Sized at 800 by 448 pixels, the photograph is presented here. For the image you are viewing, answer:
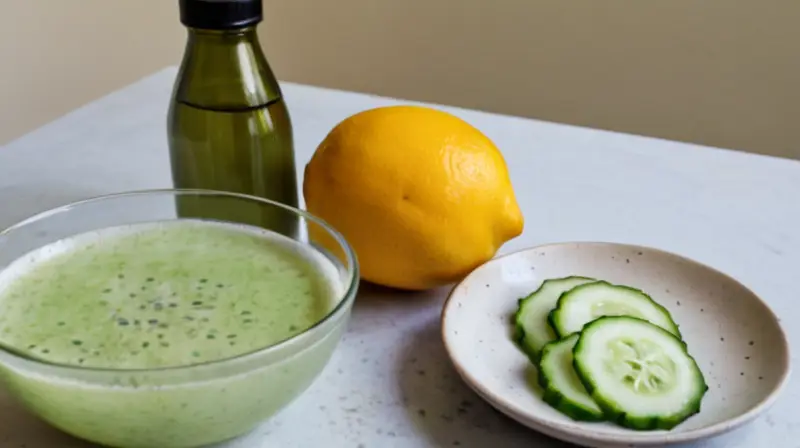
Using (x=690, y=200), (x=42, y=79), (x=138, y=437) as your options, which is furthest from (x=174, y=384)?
(x=42, y=79)

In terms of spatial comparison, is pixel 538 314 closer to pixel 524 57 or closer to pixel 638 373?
pixel 638 373

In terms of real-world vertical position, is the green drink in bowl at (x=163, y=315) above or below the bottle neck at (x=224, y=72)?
below

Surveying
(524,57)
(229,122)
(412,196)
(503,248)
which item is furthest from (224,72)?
(524,57)

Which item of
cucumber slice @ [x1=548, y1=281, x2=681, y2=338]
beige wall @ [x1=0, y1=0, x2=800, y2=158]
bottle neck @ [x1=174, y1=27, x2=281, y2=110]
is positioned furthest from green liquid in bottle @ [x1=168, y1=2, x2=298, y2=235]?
beige wall @ [x1=0, y1=0, x2=800, y2=158]

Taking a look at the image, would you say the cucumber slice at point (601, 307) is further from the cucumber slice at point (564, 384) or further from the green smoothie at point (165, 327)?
the green smoothie at point (165, 327)

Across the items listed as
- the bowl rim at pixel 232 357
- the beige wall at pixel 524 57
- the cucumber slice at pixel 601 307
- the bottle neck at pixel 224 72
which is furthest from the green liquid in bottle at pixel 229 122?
the beige wall at pixel 524 57

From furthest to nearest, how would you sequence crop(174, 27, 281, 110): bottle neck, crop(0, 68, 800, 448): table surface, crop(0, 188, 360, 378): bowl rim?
1. crop(174, 27, 281, 110): bottle neck
2. crop(0, 68, 800, 448): table surface
3. crop(0, 188, 360, 378): bowl rim

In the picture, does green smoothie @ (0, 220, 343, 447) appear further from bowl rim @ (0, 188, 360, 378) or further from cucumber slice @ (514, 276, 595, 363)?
cucumber slice @ (514, 276, 595, 363)
